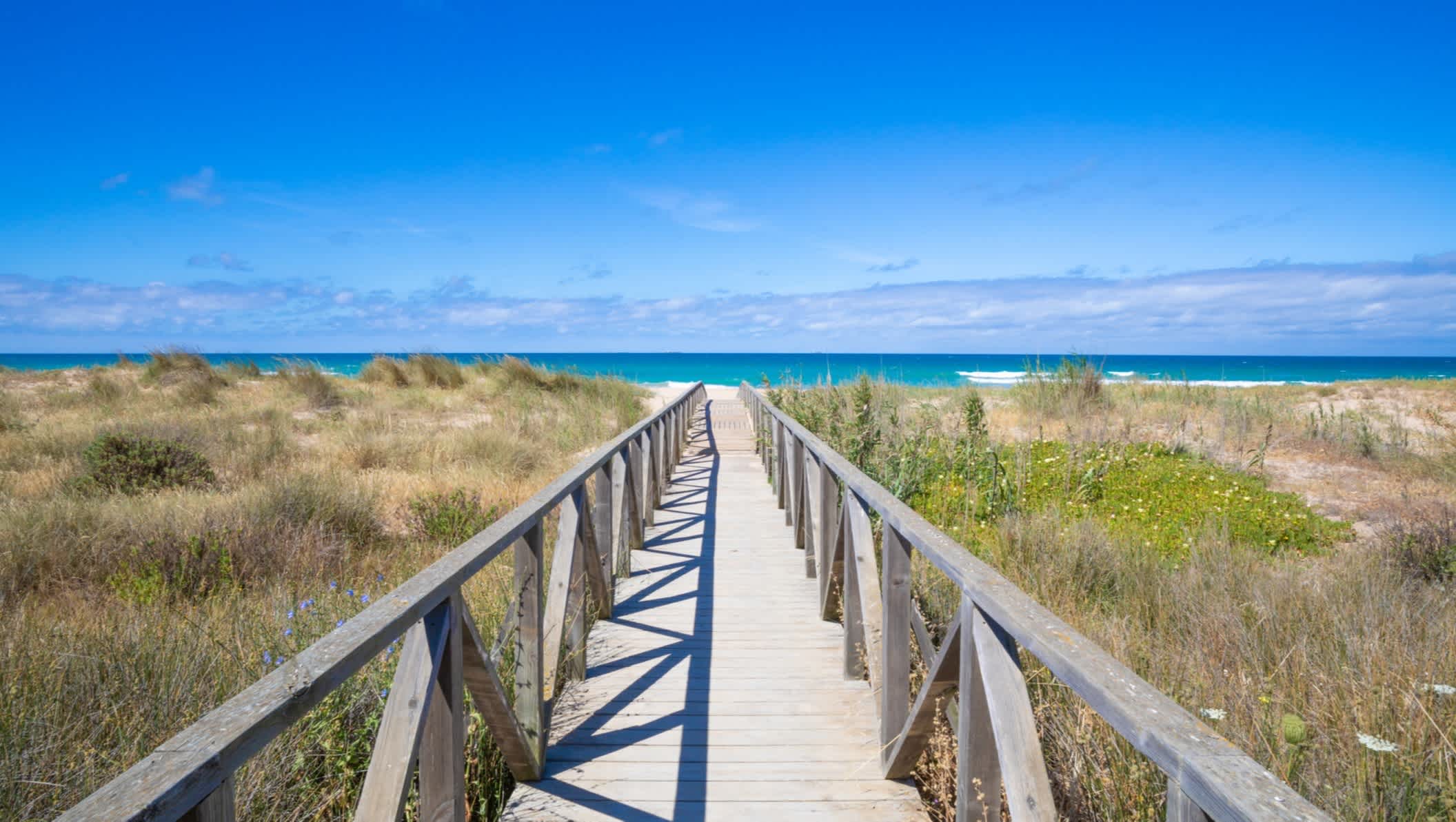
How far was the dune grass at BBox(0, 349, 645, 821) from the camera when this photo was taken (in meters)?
2.62

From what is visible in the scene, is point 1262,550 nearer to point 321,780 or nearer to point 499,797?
point 499,797

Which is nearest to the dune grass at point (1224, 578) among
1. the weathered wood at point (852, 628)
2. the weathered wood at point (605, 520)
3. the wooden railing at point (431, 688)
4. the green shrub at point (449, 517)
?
the weathered wood at point (852, 628)

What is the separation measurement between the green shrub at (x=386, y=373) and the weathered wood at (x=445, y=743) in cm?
2100

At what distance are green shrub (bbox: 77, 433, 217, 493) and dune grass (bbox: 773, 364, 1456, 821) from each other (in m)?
6.91

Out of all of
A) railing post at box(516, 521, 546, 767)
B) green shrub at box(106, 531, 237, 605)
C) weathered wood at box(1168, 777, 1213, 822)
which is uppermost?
weathered wood at box(1168, 777, 1213, 822)

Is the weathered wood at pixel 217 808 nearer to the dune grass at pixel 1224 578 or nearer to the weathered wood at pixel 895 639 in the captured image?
the dune grass at pixel 1224 578

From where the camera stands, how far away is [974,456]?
25.8 ft

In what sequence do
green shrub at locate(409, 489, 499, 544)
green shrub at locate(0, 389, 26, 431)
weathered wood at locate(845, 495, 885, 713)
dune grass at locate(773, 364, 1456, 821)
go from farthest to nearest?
green shrub at locate(0, 389, 26, 431) < green shrub at locate(409, 489, 499, 544) < weathered wood at locate(845, 495, 885, 713) < dune grass at locate(773, 364, 1456, 821)

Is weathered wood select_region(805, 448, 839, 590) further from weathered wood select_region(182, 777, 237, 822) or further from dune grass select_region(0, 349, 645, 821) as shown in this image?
weathered wood select_region(182, 777, 237, 822)

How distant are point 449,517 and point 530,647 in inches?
161

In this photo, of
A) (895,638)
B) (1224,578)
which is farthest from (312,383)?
(1224,578)

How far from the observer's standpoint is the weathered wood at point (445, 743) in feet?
6.48

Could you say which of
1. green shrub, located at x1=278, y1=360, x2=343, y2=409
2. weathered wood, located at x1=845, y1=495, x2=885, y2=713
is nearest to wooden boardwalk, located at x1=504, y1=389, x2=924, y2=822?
weathered wood, located at x1=845, y1=495, x2=885, y2=713

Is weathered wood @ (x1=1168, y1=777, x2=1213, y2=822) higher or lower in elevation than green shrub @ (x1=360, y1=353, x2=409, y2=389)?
lower
